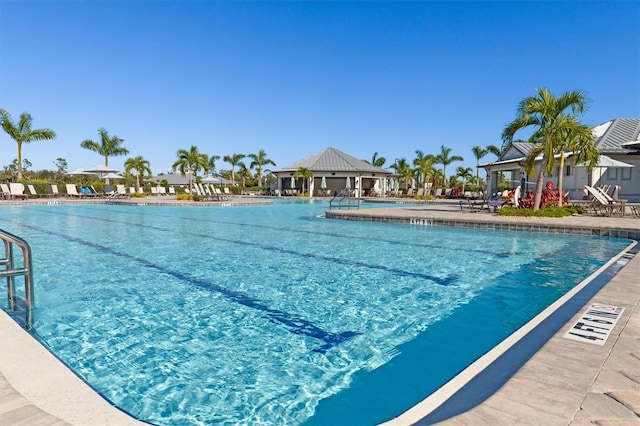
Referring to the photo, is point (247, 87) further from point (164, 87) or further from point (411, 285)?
point (411, 285)

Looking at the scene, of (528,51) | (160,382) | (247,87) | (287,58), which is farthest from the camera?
(247,87)

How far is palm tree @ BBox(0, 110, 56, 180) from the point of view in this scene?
28.4m

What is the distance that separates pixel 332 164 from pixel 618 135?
2517 centimetres

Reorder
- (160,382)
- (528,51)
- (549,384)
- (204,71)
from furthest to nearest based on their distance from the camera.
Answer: (204,71) < (528,51) < (160,382) < (549,384)

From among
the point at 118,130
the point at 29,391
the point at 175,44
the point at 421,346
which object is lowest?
the point at 421,346

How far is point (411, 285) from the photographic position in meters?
5.80

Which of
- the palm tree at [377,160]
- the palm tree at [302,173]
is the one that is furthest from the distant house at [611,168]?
the palm tree at [377,160]

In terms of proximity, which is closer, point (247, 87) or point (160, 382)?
point (160, 382)

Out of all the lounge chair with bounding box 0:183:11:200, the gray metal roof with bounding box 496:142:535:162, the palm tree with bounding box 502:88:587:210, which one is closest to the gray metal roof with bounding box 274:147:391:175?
the gray metal roof with bounding box 496:142:535:162

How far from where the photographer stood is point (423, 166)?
3847 cm

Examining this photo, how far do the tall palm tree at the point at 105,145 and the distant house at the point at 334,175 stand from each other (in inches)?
619

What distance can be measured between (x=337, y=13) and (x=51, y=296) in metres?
17.9

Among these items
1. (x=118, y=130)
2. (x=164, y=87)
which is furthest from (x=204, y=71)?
(x=118, y=130)

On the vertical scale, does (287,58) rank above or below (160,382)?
above
